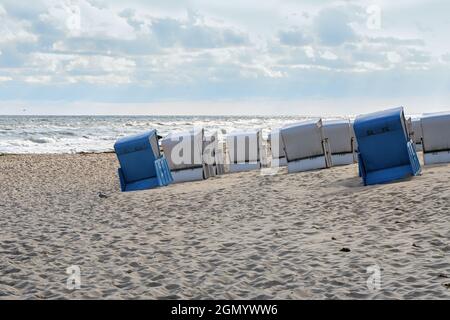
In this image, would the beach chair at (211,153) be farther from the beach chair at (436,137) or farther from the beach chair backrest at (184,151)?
the beach chair at (436,137)

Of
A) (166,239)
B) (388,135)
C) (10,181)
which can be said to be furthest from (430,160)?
(10,181)

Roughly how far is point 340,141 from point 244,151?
3.74m

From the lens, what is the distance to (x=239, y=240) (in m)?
9.95

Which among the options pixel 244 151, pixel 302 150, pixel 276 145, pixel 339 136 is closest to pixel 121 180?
pixel 244 151

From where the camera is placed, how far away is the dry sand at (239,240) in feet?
23.9

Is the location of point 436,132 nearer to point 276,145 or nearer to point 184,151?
point 276,145

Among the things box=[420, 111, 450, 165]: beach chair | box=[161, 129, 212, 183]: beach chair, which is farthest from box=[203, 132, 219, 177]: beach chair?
box=[420, 111, 450, 165]: beach chair

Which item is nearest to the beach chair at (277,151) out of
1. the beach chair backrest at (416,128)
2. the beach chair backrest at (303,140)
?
the beach chair backrest at (303,140)

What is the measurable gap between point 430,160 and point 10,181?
45.9 ft

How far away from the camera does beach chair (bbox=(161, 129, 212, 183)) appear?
63.7ft

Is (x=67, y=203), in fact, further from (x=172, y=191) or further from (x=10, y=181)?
(x=10, y=181)

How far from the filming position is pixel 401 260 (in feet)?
26.0

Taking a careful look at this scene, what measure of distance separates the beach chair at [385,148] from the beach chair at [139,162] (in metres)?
6.30
